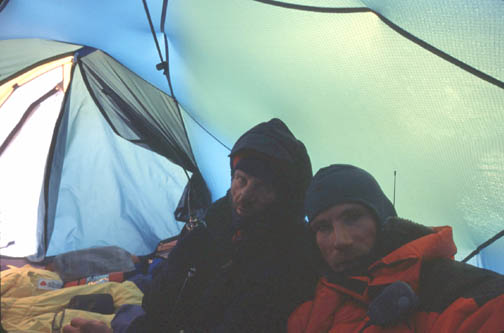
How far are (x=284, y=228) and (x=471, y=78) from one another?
68cm

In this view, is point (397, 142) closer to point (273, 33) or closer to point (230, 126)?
point (273, 33)

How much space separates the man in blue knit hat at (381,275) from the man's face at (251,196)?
192 millimetres

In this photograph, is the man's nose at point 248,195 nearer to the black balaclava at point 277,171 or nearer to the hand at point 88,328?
the black balaclava at point 277,171

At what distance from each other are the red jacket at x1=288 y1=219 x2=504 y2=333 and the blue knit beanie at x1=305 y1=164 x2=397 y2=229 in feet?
0.27

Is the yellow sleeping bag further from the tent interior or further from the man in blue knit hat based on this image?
the man in blue knit hat

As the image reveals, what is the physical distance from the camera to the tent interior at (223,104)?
97 cm

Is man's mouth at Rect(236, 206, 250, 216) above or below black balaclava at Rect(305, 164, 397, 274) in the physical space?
below

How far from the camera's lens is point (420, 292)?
738mm

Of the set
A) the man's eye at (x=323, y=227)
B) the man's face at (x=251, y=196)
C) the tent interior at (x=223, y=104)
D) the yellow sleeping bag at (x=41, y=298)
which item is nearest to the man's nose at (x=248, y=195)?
the man's face at (x=251, y=196)

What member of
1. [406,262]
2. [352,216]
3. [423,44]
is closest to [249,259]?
[352,216]

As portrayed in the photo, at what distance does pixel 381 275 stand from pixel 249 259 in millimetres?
449

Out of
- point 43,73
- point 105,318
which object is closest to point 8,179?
point 43,73

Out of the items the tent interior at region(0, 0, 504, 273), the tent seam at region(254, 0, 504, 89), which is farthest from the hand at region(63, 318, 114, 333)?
the tent seam at region(254, 0, 504, 89)

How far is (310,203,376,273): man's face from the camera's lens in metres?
0.85
